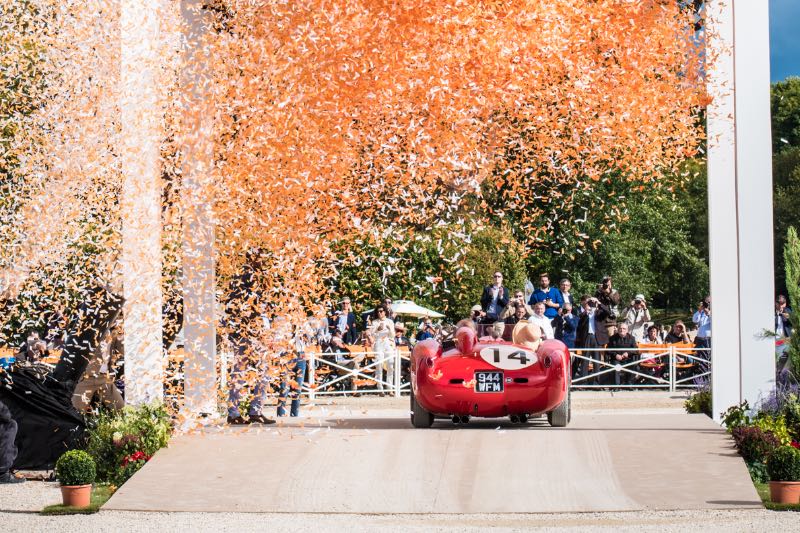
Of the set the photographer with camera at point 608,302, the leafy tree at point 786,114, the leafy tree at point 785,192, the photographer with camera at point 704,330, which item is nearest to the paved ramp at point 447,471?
the photographer with camera at point 608,302

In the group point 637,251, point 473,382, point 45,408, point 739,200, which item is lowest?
point 45,408

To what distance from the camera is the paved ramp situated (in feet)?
23.1

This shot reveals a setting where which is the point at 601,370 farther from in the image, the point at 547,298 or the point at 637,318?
the point at 547,298

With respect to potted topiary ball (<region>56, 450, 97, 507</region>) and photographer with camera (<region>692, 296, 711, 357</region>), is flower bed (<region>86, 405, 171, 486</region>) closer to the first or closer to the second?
potted topiary ball (<region>56, 450, 97, 507</region>)

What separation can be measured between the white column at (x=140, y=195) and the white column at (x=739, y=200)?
4796 millimetres

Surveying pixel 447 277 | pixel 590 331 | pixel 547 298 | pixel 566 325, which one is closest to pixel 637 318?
pixel 590 331

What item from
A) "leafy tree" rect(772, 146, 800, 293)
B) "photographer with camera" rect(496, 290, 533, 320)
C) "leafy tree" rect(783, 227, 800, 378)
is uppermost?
"leafy tree" rect(772, 146, 800, 293)

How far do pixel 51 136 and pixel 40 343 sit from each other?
4.41 metres

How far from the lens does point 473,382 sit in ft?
28.7

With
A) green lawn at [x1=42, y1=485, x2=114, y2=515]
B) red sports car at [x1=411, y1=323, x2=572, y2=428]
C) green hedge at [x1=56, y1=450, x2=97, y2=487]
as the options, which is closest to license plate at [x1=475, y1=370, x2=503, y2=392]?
red sports car at [x1=411, y1=323, x2=572, y2=428]

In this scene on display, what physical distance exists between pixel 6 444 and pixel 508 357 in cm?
431

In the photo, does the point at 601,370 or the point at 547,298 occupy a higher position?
the point at 547,298

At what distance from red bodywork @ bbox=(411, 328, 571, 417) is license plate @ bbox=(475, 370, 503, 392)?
3cm

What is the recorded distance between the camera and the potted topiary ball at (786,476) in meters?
7.12
